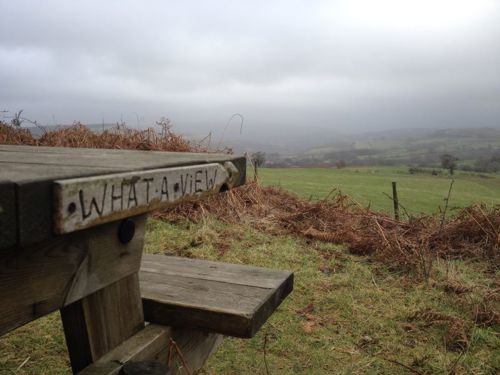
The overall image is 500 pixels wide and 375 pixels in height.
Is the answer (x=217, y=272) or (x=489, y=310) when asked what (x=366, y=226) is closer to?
(x=489, y=310)

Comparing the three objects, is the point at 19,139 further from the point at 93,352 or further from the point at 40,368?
the point at 93,352

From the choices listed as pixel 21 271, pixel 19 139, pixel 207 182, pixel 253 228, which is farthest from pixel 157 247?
pixel 21 271

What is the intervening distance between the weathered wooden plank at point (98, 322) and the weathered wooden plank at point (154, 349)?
5 cm

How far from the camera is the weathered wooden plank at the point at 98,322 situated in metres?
1.49

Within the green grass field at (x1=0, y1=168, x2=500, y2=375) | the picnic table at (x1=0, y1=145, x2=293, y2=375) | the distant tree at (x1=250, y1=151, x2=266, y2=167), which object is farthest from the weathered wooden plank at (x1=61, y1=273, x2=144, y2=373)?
the distant tree at (x1=250, y1=151, x2=266, y2=167)

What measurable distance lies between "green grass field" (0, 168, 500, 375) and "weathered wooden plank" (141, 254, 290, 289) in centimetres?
47

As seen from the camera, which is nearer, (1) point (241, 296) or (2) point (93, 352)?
(2) point (93, 352)

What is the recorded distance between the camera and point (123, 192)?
1145 mm

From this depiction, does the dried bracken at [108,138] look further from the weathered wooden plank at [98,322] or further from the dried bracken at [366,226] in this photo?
the weathered wooden plank at [98,322]

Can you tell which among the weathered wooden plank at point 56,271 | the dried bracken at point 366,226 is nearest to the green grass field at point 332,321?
the dried bracken at point 366,226

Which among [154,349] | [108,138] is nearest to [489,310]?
[154,349]

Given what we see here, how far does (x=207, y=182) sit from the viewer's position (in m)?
1.55

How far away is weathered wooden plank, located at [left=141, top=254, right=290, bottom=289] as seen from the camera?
2.06m

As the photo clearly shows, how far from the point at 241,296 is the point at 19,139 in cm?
583
